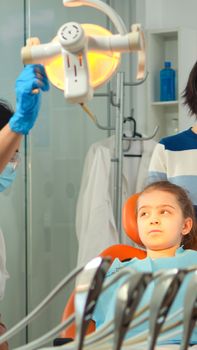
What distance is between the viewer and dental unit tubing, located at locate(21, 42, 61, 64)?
3.59ft

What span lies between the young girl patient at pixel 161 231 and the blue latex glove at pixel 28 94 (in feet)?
1.97

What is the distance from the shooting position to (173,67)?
4410mm

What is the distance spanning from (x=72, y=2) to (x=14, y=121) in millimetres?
424

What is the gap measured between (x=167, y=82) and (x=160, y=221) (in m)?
2.35

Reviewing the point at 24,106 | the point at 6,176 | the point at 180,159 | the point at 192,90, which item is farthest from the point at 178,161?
the point at 24,106

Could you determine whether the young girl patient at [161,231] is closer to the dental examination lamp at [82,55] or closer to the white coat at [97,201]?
the dental examination lamp at [82,55]

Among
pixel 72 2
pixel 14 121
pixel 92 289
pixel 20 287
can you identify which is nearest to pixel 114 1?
pixel 20 287

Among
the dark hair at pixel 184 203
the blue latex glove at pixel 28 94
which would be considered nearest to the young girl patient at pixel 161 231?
the dark hair at pixel 184 203

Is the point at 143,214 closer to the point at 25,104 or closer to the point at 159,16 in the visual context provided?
the point at 25,104

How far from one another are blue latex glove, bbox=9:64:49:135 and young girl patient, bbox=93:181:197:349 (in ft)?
1.97

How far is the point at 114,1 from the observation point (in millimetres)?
4121

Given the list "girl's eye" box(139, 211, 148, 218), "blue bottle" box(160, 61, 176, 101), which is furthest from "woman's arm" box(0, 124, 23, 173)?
"blue bottle" box(160, 61, 176, 101)

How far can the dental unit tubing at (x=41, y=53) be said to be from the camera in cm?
109

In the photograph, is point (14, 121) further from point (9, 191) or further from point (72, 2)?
point (9, 191)
